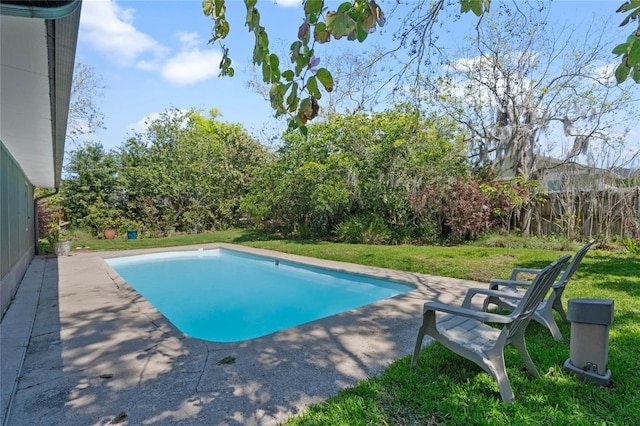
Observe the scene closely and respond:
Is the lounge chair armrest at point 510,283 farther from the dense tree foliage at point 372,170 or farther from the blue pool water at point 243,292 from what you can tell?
the dense tree foliage at point 372,170

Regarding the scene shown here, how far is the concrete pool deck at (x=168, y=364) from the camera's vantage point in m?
2.42

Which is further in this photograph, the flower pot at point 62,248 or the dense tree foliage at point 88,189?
the dense tree foliage at point 88,189

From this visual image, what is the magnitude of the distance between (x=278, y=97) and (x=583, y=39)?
14426 millimetres

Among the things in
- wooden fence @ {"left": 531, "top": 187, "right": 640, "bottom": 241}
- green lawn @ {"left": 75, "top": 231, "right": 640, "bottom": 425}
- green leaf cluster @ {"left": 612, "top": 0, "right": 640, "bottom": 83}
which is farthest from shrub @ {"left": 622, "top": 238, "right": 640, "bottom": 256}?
green leaf cluster @ {"left": 612, "top": 0, "right": 640, "bottom": 83}

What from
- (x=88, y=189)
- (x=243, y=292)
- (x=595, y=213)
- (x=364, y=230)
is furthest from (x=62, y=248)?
(x=595, y=213)

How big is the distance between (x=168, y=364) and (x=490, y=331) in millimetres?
2827

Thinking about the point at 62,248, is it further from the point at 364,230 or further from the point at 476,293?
the point at 476,293

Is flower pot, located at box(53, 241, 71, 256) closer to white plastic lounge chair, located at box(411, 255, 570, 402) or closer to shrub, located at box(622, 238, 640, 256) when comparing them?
white plastic lounge chair, located at box(411, 255, 570, 402)

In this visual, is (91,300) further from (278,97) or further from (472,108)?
(472,108)

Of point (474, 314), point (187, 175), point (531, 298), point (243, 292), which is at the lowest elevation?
point (243, 292)

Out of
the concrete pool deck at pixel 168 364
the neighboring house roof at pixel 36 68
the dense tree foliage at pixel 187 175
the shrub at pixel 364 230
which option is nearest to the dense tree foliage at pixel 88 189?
the dense tree foliage at pixel 187 175

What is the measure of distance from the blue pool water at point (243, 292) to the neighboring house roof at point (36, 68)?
352 centimetres

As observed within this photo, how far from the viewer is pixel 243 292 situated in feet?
26.3

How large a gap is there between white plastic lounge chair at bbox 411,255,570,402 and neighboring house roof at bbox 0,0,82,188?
307cm
